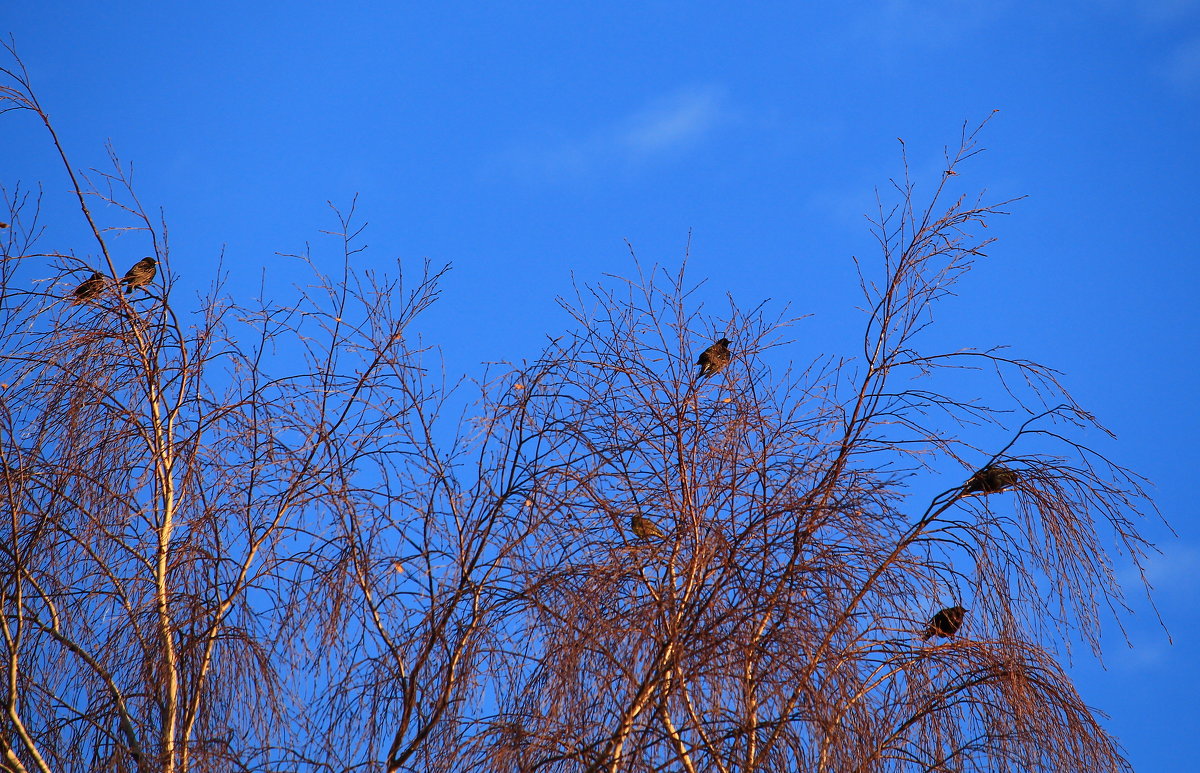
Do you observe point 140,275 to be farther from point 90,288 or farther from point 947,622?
point 947,622

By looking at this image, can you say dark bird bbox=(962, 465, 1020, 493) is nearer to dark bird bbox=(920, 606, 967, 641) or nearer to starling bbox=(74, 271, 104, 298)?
dark bird bbox=(920, 606, 967, 641)

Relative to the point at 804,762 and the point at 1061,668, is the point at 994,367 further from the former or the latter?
the point at 804,762

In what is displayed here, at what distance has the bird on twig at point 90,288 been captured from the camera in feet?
14.1

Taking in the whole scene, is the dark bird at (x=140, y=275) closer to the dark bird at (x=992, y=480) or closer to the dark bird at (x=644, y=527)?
the dark bird at (x=644, y=527)

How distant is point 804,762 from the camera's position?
3.47 m

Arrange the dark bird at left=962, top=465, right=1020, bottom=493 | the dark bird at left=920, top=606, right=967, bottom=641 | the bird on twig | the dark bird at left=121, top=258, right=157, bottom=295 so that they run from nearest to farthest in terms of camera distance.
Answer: the dark bird at left=920, top=606, right=967, bottom=641 < the dark bird at left=962, top=465, right=1020, bottom=493 < the bird on twig < the dark bird at left=121, top=258, right=157, bottom=295

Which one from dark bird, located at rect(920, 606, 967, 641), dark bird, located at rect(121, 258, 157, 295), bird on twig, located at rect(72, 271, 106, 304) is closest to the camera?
dark bird, located at rect(920, 606, 967, 641)

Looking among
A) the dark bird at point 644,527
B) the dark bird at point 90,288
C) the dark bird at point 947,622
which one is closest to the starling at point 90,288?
the dark bird at point 90,288

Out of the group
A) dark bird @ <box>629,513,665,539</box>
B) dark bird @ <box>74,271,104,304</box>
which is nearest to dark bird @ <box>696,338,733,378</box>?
dark bird @ <box>629,513,665,539</box>

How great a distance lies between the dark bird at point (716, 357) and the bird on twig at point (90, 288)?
7.57ft

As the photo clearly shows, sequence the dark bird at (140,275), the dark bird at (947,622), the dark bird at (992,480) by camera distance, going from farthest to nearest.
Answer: the dark bird at (140,275), the dark bird at (992,480), the dark bird at (947,622)

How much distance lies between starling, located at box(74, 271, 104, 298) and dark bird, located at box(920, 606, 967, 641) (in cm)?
327

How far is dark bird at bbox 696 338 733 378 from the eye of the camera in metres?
4.35

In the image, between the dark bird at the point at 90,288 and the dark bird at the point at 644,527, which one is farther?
the dark bird at the point at 90,288
